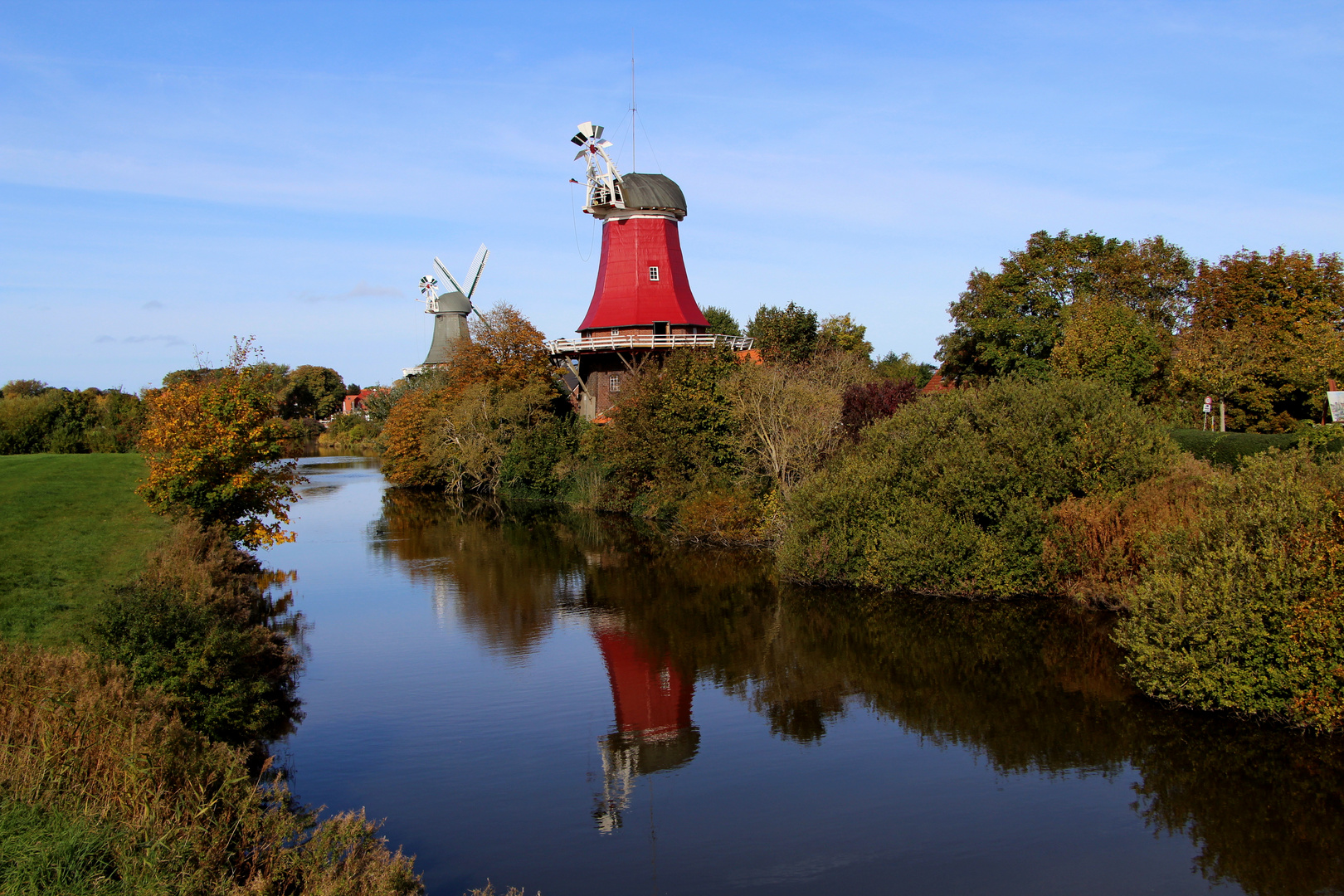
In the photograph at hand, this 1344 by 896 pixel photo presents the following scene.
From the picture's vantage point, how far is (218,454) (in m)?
16.2

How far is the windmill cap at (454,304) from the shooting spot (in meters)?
64.9

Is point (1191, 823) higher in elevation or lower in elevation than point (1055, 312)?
lower

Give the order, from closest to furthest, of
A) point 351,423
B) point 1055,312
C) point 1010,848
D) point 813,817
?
point 1010,848 → point 813,817 → point 1055,312 → point 351,423

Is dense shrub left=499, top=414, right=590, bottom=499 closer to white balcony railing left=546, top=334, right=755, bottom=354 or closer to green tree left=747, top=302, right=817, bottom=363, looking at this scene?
white balcony railing left=546, top=334, right=755, bottom=354

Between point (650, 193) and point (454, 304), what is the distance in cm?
2945

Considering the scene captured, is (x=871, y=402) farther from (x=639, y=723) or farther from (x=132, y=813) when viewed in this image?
(x=132, y=813)

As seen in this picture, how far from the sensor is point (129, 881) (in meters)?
5.41

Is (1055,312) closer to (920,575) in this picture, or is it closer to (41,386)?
(920,575)

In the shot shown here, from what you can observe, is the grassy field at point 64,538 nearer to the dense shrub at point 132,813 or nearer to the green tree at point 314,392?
the dense shrub at point 132,813

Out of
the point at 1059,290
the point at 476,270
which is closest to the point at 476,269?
the point at 476,270

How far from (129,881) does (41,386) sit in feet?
165

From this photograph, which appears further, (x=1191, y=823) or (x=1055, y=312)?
(x=1055, y=312)

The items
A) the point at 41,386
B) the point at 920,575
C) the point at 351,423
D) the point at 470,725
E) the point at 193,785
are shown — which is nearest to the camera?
the point at 193,785

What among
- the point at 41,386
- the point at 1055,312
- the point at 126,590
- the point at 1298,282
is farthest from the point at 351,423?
the point at 126,590
